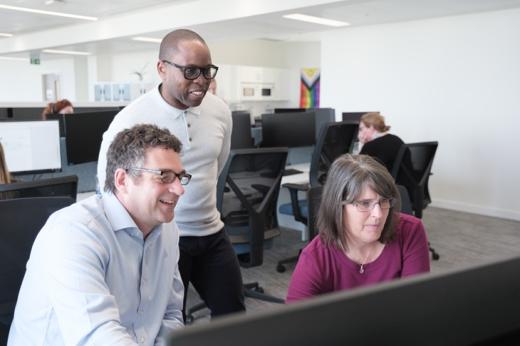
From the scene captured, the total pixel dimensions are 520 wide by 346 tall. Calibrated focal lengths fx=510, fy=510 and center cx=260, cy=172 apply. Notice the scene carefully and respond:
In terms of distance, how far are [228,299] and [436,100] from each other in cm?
471

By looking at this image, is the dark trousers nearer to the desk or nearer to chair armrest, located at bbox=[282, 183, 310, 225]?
chair armrest, located at bbox=[282, 183, 310, 225]

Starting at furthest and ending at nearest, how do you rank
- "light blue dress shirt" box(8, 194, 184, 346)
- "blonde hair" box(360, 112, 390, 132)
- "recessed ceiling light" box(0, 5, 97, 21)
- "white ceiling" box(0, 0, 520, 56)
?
"recessed ceiling light" box(0, 5, 97, 21), "white ceiling" box(0, 0, 520, 56), "blonde hair" box(360, 112, 390, 132), "light blue dress shirt" box(8, 194, 184, 346)

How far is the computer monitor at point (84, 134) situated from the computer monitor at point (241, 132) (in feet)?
3.34

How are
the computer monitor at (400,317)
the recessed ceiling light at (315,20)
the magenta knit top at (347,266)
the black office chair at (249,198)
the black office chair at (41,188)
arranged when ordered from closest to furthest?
the computer monitor at (400,317) < the magenta knit top at (347,266) < the black office chair at (41,188) < the black office chair at (249,198) < the recessed ceiling light at (315,20)

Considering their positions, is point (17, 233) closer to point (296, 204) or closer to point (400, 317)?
point (400, 317)

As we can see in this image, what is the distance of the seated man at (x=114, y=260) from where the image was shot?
966 millimetres

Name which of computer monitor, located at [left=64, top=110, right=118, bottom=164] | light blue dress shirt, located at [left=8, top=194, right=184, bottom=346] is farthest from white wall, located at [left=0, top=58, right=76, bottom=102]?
light blue dress shirt, located at [left=8, top=194, right=184, bottom=346]

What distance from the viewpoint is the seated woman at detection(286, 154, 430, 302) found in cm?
132

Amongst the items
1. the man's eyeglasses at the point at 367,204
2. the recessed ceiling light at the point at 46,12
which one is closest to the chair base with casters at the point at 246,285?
the man's eyeglasses at the point at 367,204

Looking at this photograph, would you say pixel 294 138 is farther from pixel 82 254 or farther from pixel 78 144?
pixel 82 254

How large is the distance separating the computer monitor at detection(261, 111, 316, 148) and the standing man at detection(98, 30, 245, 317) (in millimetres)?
2357

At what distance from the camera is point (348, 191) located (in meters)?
1.33

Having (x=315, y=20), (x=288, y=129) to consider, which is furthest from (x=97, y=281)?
(x=315, y=20)

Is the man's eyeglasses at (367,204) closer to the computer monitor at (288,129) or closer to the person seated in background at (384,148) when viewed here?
the person seated in background at (384,148)
